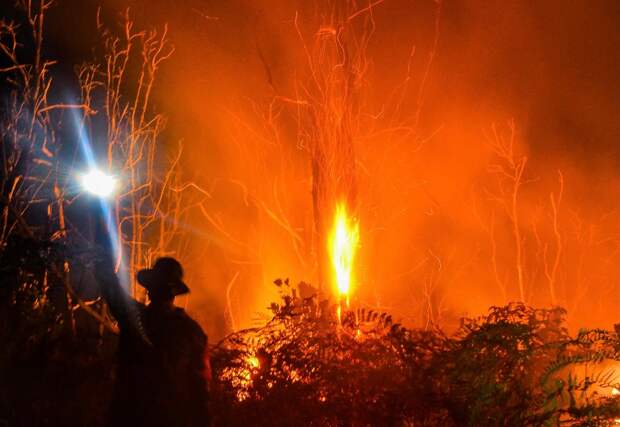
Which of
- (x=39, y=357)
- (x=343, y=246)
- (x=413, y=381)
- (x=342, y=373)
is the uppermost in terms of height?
(x=343, y=246)

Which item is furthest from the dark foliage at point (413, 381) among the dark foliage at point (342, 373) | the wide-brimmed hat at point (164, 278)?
the wide-brimmed hat at point (164, 278)

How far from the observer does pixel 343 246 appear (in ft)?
32.6

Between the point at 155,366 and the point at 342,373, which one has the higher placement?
the point at 342,373

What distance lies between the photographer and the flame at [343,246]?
389 inches

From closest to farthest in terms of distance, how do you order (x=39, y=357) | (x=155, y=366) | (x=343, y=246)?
(x=155, y=366), (x=39, y=357), (x=343, y=246)

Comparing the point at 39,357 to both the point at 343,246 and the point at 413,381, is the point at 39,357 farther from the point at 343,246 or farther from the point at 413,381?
the point at 343,246

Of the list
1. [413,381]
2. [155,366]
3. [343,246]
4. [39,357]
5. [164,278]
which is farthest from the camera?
[343,246]

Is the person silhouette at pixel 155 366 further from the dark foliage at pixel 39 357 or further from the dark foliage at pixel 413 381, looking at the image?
the dark foliage at pixel 413 381

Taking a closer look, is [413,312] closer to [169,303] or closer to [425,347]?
[425,347]

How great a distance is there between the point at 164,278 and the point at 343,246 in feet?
19.7

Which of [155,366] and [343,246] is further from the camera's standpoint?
[343,246]

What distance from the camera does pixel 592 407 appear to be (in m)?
5.25

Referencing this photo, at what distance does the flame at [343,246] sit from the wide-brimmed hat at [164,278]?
583cm

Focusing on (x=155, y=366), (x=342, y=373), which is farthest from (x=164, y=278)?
(x=342, y=373)
